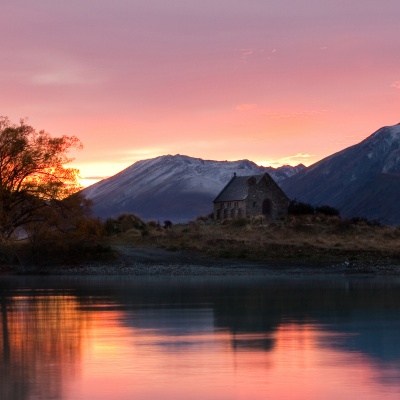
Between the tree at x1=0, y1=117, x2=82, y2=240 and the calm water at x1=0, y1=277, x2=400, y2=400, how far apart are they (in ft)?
61.1

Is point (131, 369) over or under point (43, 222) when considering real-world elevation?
under

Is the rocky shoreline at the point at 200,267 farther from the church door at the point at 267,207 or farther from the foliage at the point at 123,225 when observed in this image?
the church door at the point at 267,207

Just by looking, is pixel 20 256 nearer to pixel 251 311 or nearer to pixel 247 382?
pixel 251 311

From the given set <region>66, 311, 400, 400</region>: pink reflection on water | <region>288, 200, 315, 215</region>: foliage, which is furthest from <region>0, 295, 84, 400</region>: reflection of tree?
<region>288, 200, 315, 215</region>: foliage

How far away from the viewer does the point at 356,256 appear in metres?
55.7

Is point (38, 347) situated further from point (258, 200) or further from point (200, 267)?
point (258, 200)

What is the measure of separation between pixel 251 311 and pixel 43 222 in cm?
2833

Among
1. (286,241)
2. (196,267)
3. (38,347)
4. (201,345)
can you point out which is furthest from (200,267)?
(38,347)

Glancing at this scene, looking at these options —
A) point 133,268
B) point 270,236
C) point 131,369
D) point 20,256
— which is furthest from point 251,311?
point 270,236

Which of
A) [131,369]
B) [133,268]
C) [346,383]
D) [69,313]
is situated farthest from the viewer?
[133,268]

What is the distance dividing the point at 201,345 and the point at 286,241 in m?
40.8

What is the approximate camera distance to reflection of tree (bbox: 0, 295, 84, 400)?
15.3 metres

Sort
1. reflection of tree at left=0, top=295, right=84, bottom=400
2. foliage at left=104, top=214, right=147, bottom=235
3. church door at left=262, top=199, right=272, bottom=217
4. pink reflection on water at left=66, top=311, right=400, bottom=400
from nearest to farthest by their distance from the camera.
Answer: pink reflection on water at left=66, top=311, right=400, bottom=400 < reflection of tree at left=0, top=295, right=84, bottom=400 < foliage at left=104, top=214, right=147, bottom=235 < church door at left=262, top=199, right=272, bottom=217

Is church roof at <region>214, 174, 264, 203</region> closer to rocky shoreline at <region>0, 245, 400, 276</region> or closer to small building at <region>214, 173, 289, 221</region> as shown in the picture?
small building at <region>214, 173, 289, 221</region>
